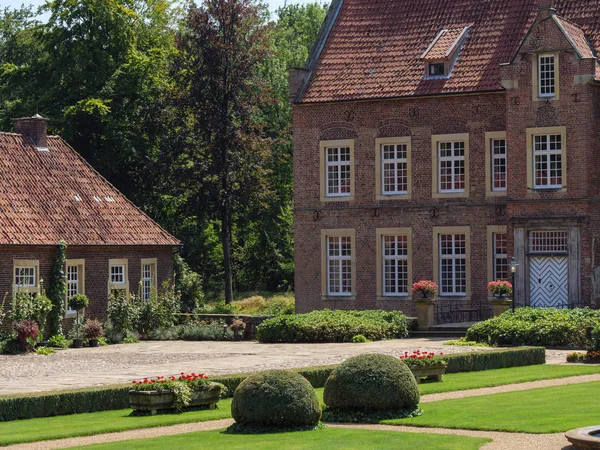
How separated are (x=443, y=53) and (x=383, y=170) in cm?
437

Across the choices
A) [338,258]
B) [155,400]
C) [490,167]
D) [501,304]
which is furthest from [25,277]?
[155,400]

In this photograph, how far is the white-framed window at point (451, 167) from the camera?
4209cm

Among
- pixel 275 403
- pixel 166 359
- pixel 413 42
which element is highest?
pixel 413 42

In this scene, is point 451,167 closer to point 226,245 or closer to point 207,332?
point 207,332

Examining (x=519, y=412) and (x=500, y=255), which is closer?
(x=519, y=412)

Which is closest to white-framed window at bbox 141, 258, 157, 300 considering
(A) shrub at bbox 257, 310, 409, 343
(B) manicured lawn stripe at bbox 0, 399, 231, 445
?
(A) shrub at bbox 257, 310, 409, 343

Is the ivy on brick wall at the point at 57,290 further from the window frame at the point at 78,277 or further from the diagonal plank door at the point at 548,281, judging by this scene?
the diagonal plank door at the point at 548,281

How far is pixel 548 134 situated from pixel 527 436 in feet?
78.3

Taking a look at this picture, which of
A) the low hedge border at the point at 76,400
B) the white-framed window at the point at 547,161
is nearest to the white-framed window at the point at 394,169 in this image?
the white-framed window at the point at 547,161

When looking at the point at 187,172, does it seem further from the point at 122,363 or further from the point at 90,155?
the point at 122,363

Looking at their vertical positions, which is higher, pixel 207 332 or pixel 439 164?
pixel 439 164

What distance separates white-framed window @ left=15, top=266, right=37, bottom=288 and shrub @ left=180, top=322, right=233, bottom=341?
5.26m

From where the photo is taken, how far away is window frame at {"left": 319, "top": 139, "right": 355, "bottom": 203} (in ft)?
143

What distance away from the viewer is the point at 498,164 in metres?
41.6
